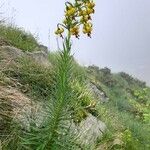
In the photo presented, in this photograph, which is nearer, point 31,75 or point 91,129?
point 31,75

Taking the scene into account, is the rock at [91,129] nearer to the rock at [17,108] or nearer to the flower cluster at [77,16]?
the rock at [17,108]

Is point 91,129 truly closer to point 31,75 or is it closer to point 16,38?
point 31,75

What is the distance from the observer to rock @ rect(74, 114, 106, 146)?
741 cm

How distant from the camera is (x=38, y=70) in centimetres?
812

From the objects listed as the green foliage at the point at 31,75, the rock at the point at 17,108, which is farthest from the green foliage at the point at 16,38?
the rock at the point at 17,108

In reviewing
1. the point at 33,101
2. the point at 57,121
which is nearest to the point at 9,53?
the point at 33,101

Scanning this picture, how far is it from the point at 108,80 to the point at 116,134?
15.3 metres

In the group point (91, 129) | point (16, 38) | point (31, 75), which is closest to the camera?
point (31, 75)

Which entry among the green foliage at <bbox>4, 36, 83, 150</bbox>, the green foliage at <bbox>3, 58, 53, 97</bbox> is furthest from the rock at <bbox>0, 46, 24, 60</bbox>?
the green foliage at <bbox>4, 36, 83, 150</bbox>

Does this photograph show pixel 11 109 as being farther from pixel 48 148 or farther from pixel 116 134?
pixel 116 134

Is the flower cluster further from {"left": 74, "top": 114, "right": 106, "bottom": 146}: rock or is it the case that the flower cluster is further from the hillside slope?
{"left": 74, "top": 114, "right": 106, "bottom": 146}: rock

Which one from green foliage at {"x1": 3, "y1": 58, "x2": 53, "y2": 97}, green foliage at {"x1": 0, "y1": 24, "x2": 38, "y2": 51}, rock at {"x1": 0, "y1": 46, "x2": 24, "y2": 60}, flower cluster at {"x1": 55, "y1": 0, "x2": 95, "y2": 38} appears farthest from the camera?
green foliage at {"x1": 0, "y1": 24, "x2": 38, "y2": 51}

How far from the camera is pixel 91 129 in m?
8.04

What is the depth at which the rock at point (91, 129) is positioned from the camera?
741cm
